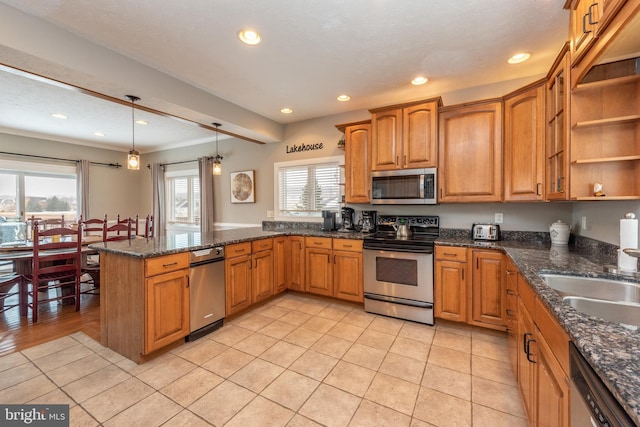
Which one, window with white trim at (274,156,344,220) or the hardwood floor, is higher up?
window with white trim at (274,156,344,220)

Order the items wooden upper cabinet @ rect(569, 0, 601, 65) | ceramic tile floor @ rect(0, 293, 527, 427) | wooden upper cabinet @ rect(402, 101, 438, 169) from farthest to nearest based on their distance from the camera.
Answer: wooden upper cabinet @ rect(402, 101, 438, 169) < ceramic tile floor @ rect(0, 293, 527, 427) < wooden upper cabinet @ rect(569, 0, 601, 65)

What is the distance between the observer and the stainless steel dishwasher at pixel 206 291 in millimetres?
2512

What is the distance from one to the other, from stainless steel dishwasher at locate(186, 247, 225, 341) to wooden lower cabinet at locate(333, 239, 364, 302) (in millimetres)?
1341

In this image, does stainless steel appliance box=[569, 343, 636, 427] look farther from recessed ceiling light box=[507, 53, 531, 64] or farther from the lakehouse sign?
the lakehouse sign

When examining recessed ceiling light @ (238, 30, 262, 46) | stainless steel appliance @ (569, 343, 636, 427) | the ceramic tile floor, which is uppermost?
A: recessed ceiling light @ (238, 30, 262, 46)

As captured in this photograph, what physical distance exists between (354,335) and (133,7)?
3.16m

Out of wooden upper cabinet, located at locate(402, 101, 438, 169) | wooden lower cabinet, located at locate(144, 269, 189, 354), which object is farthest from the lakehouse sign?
wooden lower cabinet, located at locate(144, 269, 189, 354)

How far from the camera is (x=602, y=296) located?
1.42 metres

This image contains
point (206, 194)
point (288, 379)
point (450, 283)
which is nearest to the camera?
point (288, 379)

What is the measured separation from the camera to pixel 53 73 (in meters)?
2.20

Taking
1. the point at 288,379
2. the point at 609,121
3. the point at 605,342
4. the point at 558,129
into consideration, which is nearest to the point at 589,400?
the point at 605,342

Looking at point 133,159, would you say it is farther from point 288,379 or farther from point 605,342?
point 605,342

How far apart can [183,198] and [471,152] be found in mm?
5568

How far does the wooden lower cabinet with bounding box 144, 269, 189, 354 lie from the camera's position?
2174 mm
